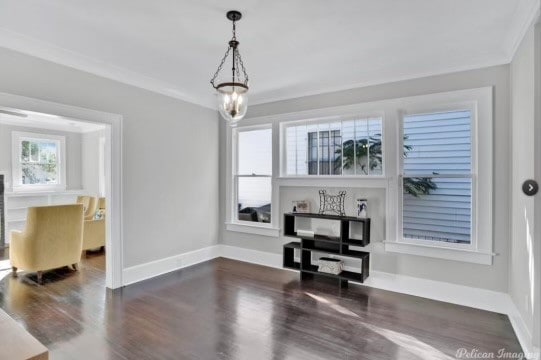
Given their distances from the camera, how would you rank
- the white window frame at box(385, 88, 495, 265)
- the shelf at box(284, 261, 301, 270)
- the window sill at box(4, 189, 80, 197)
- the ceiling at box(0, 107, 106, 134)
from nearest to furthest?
the white window frame at box(385, 88, 495, 265) → the shelf at box(284, 261, 301, 270) → the ceiling at box(0, 107, 106, 134) → the window sill at box(4, 189, 80, 197)

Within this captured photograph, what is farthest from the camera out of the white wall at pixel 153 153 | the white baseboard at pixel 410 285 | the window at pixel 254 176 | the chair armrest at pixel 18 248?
the window at pixel 254 176

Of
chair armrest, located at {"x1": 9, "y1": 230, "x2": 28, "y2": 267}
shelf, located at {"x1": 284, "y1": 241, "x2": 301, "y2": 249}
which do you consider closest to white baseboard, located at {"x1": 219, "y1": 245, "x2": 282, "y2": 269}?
shelf, located at {"x1": 284, "y1": 241, "x2": 301, "y2": 249}

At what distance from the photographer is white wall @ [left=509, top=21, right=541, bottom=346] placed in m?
2.36

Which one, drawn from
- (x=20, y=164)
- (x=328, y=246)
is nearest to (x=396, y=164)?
(x=328, y=246)

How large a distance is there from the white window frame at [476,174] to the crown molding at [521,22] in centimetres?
50

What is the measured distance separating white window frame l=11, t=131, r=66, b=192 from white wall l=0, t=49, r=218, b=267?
428 centimetres

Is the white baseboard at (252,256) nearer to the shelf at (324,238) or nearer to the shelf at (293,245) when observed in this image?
the shelf at (293,245)

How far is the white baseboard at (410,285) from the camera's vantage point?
2868 millimetres

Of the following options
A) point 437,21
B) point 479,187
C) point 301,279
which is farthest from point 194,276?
point 437,21

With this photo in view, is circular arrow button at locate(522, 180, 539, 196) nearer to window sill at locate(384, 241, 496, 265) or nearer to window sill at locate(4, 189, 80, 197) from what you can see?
window sill at locate(384, 241, 496, 265)

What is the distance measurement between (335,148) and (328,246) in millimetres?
1410

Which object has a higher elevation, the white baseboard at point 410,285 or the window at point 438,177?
the window at point 438,177

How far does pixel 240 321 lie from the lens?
117 inches

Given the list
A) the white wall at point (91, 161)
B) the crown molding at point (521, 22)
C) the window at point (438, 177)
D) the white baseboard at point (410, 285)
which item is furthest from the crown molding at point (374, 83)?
the white wall at point (91, 161)
